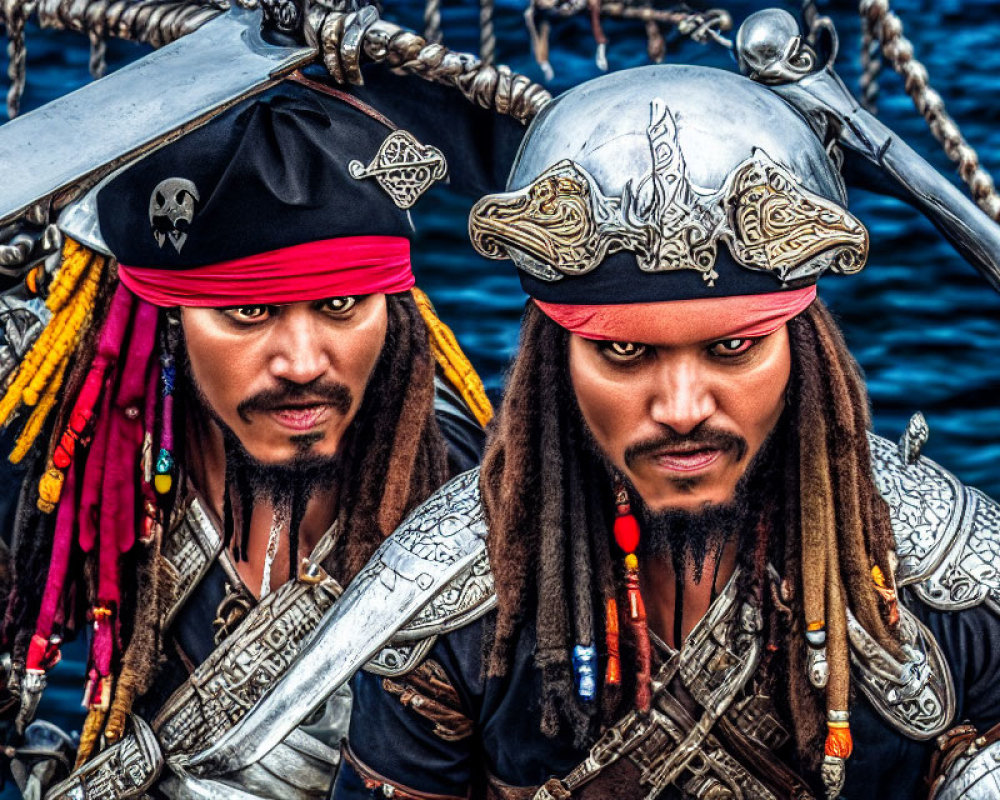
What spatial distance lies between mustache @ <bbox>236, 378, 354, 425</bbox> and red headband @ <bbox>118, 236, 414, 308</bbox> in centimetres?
14

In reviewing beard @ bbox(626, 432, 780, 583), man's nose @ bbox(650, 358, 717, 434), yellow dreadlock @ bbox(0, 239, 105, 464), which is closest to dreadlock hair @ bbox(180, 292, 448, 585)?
yellow dreadlock @ bbox(0, 239, 105, 464)

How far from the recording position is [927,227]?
4488 mm

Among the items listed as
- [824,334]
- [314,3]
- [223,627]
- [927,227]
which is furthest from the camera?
[927,227]

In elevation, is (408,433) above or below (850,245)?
below

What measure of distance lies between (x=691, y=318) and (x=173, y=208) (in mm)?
973

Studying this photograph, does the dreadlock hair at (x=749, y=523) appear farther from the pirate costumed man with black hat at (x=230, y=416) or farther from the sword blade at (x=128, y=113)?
the sword blade at (x=128, y=113)

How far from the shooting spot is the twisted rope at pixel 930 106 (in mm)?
3230

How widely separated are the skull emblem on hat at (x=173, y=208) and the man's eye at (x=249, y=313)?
13cm

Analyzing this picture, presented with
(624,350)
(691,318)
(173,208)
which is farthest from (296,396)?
(691,318)

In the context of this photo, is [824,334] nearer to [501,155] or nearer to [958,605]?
[958,605]

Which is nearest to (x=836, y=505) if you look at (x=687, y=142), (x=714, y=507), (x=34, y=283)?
(x=714, y=507)

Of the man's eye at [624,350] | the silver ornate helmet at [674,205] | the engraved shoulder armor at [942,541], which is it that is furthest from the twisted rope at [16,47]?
the engraved shoulder armor at [942,541]

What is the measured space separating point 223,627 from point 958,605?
51.0 inches

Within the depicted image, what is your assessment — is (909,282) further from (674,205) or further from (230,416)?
(674,205)
